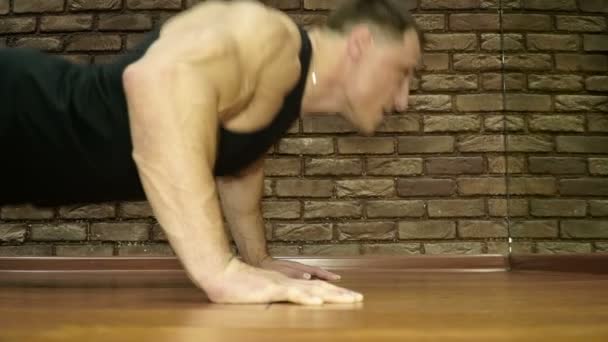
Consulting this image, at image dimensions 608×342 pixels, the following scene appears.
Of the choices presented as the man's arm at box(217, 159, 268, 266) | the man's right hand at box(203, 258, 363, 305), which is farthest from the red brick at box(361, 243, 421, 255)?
the man's right hand at box(203, 258, 363, 305)

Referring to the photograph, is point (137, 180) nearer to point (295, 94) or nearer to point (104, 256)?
point (295, 94)

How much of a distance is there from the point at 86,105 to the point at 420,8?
1.64m

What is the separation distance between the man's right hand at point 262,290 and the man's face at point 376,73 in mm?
444

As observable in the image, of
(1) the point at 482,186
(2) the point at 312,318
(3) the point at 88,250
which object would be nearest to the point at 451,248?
(1) the point at 482,186

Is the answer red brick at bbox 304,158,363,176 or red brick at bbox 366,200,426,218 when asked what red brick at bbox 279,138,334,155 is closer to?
red brick at bbox 304,158,363,176

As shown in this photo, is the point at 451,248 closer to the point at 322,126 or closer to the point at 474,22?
the point at 322,126

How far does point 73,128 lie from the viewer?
1.21 metres

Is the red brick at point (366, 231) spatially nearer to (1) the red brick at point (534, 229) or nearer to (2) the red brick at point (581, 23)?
(1) the red brick at point (534, 229)

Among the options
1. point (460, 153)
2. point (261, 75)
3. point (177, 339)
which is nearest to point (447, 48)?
point (460, 153)

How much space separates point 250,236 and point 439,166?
1.07 m

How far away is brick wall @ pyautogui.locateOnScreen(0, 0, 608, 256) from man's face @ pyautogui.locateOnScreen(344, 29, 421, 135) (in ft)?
3.76

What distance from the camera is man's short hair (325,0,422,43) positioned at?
132cm

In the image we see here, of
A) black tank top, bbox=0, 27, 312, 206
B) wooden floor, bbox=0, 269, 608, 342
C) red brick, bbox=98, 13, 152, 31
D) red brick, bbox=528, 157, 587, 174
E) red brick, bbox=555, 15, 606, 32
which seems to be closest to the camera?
wooden floor, bbox=0, 269, 608, 342

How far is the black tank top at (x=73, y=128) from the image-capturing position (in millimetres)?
1202
